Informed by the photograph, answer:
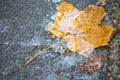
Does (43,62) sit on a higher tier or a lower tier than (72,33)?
lower

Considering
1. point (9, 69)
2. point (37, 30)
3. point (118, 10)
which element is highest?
point (118, 10)

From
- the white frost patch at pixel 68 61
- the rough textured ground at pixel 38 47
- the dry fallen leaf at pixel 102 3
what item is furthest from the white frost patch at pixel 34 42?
the dry fallen leaf at pixel 102 3

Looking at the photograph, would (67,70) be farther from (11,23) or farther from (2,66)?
Result: (11,23)

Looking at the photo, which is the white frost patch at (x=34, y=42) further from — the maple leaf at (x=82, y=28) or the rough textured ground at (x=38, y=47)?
the maple leaf at (x=82, y=28)

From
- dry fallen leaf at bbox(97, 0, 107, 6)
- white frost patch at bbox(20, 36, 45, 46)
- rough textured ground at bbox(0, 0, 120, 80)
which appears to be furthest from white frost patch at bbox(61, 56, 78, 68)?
dry fallen leaf at bbox(97, 0, 107, 6)

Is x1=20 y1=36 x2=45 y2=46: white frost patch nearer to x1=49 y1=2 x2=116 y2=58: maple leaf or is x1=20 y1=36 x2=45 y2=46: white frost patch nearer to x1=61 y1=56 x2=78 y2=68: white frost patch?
x1=49 y1=2 x2=116 y2=58: maple leaf

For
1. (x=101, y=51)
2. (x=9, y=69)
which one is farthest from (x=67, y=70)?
(x=9, y=69)

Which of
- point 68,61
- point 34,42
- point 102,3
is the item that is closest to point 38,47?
point 34,42
